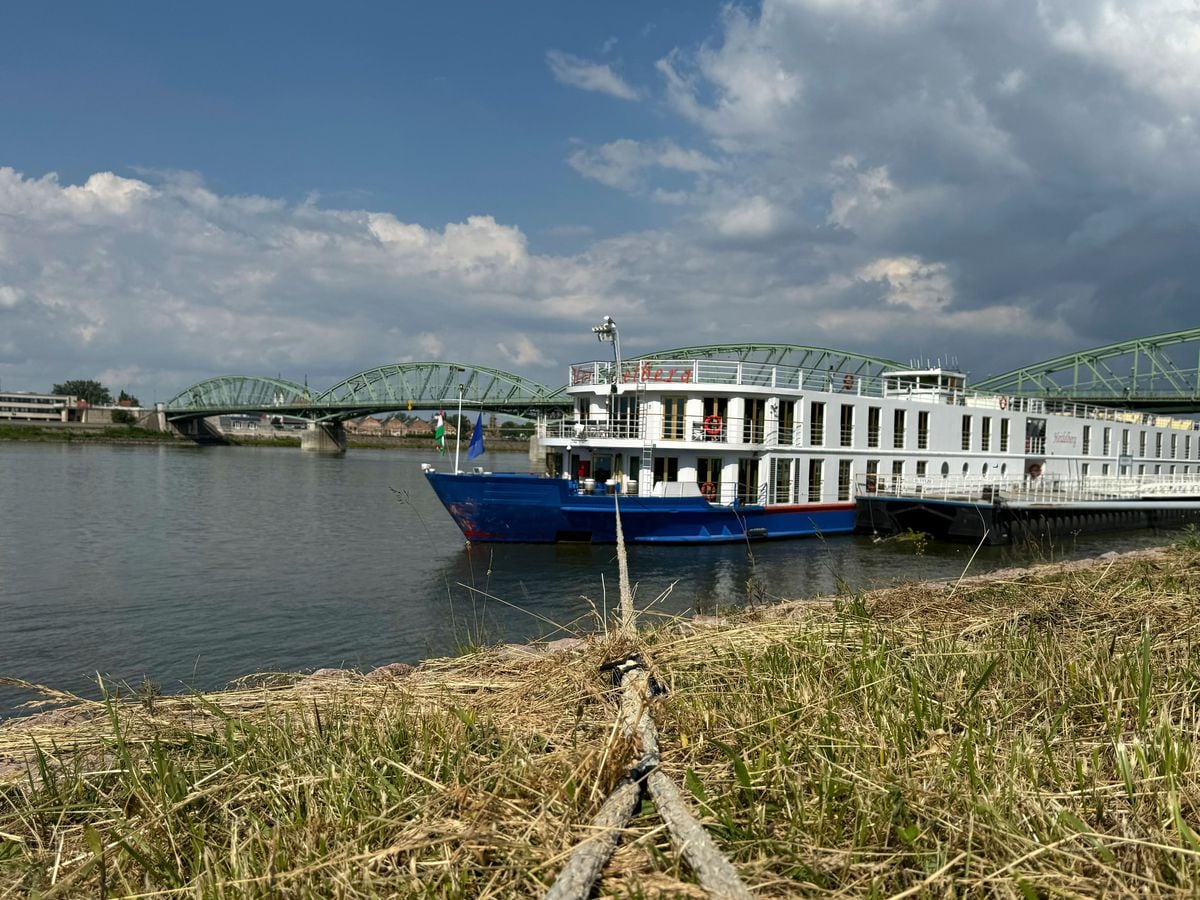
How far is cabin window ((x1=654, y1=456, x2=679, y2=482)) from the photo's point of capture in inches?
918

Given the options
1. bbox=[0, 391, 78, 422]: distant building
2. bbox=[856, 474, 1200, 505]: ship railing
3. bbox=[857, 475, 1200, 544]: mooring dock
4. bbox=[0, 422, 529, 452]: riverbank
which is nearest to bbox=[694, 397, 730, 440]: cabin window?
bbox=[857, 475, 1200, 544]: mooring dock

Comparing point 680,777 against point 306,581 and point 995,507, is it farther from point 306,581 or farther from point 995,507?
point 995,507

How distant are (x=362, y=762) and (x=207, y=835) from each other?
683 mm

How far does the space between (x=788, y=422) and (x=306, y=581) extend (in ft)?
51.2

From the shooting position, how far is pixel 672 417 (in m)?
23.6

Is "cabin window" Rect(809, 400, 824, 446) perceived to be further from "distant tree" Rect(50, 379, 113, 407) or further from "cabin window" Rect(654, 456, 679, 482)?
"distant tree" Rect(50, 379, 113, 407)

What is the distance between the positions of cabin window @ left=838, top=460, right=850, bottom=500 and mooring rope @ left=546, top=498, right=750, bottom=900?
81.5 ft

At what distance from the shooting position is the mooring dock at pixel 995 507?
25672 mm

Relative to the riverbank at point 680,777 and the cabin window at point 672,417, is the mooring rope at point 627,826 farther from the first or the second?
the cabin window at point 672,417

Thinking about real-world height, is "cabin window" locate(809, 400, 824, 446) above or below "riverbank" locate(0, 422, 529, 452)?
above

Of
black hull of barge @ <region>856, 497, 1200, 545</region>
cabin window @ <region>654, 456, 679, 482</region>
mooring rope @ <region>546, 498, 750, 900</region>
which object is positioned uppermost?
cabin window @ <region>654, 456, 679, 482</region>

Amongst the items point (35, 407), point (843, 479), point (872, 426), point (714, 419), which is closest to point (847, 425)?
point (872, 426)

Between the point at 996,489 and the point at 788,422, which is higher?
the point at 788,422

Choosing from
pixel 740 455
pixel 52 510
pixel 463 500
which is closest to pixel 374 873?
pixel 463 500
